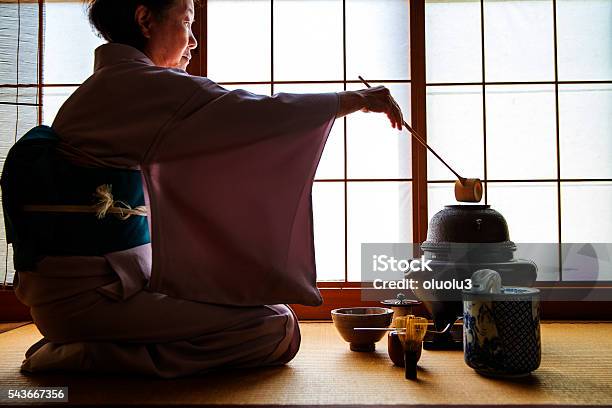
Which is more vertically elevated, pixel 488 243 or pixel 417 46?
pixel 417 46

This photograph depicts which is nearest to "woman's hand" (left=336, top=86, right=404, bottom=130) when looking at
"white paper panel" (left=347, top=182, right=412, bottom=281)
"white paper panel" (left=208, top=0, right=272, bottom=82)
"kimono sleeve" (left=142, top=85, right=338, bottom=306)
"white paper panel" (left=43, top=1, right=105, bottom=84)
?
"kimono sleeve" (left=142, top=85, right=338, bottom=306)

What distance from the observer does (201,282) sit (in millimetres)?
1933

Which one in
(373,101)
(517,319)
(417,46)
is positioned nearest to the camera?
(517,319)

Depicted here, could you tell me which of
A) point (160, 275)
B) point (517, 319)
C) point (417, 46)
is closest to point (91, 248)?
point (160, 275)

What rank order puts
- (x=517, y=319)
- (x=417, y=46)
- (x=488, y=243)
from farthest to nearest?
1. (x=417, y=46)
2. (x=488, y=243)
3. (x=517, y=319)

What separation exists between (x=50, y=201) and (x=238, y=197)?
1.96 ft

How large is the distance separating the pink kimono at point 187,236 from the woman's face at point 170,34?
165 millimetres

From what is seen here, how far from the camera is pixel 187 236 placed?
75.9 inches

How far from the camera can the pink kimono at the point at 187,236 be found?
190 cm

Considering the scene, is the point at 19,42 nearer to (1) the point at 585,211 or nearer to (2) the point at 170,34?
(2) the point at 170,34

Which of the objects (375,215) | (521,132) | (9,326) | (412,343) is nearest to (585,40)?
(521,132)

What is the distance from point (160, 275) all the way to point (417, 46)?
199 centimetres

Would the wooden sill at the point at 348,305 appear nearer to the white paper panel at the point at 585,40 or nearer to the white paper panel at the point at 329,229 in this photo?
the white paper panel at the point at 329,229

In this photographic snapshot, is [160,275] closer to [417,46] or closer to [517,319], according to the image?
[517,319]
